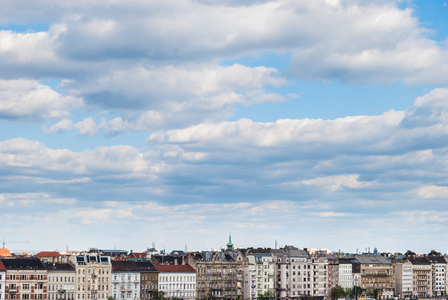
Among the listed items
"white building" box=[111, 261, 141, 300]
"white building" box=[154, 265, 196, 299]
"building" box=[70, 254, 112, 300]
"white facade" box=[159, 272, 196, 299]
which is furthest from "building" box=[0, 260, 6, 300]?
"white facade" box=[159, 272, 196, 299]

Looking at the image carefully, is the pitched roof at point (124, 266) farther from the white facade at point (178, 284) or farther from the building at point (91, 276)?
the white facade at point (178, 284)

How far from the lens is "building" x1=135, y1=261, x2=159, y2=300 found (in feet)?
608

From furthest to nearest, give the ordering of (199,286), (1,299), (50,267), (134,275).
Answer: (199,286)
(134,275)
(50,267)
(1,299)

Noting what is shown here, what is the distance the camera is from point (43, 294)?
6629 inches

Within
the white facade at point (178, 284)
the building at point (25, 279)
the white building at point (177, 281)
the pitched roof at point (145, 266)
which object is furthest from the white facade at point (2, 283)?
the white facade at point (178, 284)

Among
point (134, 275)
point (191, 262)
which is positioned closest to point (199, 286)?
point (191, 262)

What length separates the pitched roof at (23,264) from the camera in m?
165

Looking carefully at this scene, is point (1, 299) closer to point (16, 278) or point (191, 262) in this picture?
point (16, 278)

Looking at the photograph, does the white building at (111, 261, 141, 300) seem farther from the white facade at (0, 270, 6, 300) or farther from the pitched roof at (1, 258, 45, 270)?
the white facade at (0, 270, 6, 300)

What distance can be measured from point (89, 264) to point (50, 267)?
8.68 m

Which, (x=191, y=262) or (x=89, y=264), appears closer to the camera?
(x=89, y=264)

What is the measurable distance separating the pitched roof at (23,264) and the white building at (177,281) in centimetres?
3116

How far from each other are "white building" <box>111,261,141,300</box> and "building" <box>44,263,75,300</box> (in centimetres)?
1014

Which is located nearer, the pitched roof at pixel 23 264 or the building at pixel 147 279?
the pitched roof at pixel 23 264
